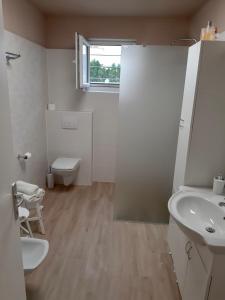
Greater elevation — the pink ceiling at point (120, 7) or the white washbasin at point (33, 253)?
the pink ceiling at point (120, 7)

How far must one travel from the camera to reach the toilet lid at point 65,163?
3.18 m

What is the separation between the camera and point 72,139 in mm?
3555

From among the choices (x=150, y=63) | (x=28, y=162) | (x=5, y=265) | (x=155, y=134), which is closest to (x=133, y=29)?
(x=150, y=63)

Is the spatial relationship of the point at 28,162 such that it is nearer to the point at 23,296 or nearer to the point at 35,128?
the point at 35,128

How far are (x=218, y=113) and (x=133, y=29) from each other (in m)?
2.02

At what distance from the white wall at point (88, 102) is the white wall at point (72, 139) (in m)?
0.12

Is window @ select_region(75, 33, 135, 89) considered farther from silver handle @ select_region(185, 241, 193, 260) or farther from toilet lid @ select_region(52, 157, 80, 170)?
silver handle @ select_region(185, 241, 193, 260)

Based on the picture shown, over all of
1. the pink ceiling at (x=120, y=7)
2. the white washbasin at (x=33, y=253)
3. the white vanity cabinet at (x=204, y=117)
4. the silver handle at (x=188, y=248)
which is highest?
the pink ceiling at (x=120, y=7)

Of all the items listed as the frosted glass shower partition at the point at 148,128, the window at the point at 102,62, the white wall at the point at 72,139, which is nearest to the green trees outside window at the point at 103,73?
the window at the point at 102,62

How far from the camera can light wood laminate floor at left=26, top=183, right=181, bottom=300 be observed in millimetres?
1852

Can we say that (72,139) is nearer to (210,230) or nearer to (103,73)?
(103,73)

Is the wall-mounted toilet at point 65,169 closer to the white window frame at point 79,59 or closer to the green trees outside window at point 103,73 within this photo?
the white window frame at point 79,59

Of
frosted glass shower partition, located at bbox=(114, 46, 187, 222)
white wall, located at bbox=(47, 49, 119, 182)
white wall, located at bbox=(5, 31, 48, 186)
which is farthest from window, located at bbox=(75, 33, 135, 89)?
frosted glass shower partition, located at bbox=(114, 46, 187, 222)

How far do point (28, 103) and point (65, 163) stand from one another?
979mm
